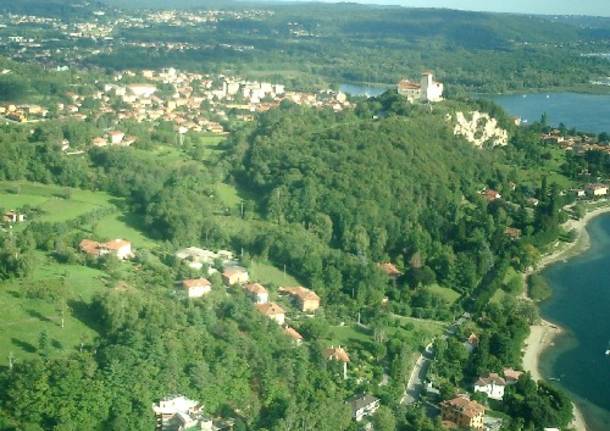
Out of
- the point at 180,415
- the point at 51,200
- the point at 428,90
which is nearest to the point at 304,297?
the point at 180,415

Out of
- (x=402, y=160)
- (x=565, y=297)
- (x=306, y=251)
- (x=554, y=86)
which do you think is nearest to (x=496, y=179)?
Answer: (x=402, y=160)

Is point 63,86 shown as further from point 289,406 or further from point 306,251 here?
point 289,406

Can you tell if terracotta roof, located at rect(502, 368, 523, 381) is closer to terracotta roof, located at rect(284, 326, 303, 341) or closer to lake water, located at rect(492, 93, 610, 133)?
terracotta roof, located at rect(284, 326, 303, 341)

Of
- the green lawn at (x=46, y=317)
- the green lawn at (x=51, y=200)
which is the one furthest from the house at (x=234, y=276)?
the green lawn at (x=51, y=200)

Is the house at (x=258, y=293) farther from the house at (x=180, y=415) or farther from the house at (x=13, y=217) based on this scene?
the house at (x=13, y=217)

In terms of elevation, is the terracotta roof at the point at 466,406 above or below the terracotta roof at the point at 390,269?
above
